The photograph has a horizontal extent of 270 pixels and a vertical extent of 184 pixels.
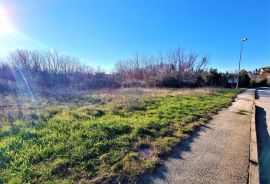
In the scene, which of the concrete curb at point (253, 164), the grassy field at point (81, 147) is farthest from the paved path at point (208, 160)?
the grassy field at point (81, 147)

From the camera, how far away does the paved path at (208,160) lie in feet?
10.9

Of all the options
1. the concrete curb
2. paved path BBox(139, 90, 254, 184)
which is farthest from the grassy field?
the concrete curb

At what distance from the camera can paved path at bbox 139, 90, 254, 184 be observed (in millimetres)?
3322

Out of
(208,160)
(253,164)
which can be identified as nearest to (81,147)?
(208,160)

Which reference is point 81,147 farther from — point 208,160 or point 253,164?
point 253,164

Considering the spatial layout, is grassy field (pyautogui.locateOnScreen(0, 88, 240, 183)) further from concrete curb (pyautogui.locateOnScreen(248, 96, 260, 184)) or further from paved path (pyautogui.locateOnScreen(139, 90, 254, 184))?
concrete curb (pyautogui.locateOnScreen(248, 96, 260, 184))

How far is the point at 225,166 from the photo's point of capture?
3.79 meters

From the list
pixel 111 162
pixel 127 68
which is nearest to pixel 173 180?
pixel 111 162

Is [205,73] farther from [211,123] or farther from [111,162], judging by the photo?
[111,162]

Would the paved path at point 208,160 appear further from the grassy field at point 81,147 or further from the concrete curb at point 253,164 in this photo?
the grassy field at point 81,147

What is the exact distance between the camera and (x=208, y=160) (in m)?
4.02

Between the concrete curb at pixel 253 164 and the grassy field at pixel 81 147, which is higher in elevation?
the grassy field at pixel 81 147

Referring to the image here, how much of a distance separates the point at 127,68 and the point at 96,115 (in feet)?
140

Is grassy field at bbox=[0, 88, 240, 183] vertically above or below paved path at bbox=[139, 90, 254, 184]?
above
